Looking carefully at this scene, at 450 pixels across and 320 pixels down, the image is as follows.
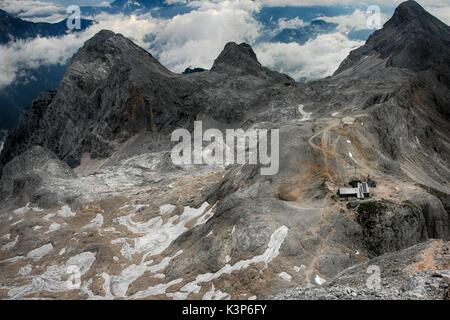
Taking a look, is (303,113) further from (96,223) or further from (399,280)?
(399,280)

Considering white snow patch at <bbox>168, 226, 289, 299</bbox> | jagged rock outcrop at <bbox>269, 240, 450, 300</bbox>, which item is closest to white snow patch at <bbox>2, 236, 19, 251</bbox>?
white snow patch at <bbox>168, 226, 289, 299</bbox>

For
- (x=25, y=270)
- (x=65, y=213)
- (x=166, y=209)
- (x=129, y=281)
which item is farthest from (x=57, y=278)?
(x=65, y=213)

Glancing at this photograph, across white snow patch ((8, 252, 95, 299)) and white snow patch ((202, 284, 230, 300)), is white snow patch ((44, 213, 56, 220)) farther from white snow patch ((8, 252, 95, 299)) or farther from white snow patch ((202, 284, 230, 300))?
white snow patch ((202, 284, 230, 300))

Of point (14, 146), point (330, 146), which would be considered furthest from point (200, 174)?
point (14, 146)

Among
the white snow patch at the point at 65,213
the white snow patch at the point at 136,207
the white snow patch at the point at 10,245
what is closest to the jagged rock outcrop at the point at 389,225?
the white snow patch at the point at 136,207
